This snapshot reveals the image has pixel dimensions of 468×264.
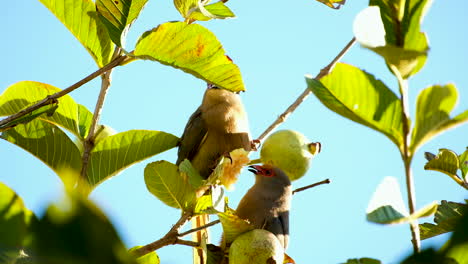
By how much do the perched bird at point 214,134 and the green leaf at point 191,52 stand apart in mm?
1676

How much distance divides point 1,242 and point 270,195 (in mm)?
3022

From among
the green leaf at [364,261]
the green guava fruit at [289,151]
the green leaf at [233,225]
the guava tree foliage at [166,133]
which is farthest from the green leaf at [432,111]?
the green guava fruit at [289,151]

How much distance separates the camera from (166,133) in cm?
311

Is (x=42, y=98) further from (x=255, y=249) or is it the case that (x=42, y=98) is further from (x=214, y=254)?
(x=255, y=249)

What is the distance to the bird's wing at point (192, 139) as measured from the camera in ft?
14.2

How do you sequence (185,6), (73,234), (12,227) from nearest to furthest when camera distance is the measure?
(73,234)
(12,227)
(185,6)

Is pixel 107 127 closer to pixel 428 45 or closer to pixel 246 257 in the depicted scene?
pixel 246 257

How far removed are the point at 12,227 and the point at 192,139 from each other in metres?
3.44

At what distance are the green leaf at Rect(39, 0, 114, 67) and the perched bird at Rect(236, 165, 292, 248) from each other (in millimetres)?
1284

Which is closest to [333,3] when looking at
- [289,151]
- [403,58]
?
[289,151]

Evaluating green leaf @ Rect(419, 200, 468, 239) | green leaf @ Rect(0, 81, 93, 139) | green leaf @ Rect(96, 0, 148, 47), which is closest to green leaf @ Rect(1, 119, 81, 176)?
green leaf @ Rect(0, 81, 93, 139)

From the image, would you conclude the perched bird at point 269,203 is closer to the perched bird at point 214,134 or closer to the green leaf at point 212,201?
the perched bird at point 214,134

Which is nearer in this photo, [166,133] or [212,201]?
[212,201]

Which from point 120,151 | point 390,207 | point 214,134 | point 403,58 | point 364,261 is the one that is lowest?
point 214,134
